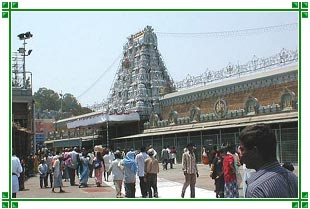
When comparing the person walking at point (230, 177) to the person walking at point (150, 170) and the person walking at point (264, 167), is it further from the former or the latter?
the person walking at point (264, 167)

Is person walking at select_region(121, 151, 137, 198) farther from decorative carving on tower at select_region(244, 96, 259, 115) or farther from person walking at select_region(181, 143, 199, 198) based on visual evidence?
decorative carving on tower at select_region(244, 96, 259, 115)

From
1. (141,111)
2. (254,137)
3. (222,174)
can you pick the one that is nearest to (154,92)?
(141,111)

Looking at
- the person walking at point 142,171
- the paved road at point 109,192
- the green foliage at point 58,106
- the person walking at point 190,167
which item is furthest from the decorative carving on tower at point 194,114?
the green foliage at point 58,106

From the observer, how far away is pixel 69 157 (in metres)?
15.6

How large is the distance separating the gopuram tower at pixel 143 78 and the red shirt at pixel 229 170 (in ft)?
102

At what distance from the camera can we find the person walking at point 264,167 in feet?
9.47

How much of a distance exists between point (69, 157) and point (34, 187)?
1.52 m

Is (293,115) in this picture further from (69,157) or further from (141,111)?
(141,111)

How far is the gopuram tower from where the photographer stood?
42000 mm

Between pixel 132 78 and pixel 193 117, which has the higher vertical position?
pixel 132 78

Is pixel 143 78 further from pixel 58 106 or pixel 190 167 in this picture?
pixel 58 106

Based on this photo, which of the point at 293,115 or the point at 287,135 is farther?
the point at 293,115

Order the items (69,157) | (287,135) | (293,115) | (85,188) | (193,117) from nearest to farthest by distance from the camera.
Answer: (85,188), (69,157), (287,135), (293,115), (193,117)

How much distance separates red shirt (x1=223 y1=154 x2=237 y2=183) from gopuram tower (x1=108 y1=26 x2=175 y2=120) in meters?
31.1
